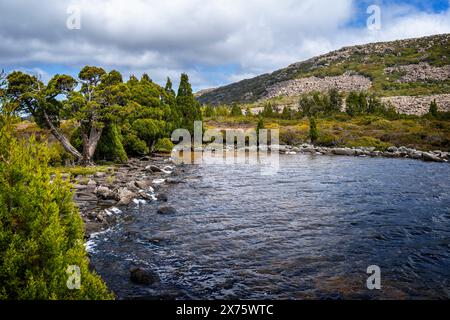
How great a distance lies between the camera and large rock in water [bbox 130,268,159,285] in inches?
438

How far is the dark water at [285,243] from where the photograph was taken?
11.0 meters

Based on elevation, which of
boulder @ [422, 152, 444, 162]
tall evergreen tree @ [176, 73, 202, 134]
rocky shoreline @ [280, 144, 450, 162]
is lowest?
boulder @ [422, 152, 444, 162]

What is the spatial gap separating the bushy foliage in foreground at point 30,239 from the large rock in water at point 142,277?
168 inches

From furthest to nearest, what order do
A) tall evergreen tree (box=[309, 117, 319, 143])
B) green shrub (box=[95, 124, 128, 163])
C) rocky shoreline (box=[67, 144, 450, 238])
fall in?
Result: tall evergreen tree (box=[309, 117, 319, 143]) < green shrub (box=[95, 124, 128, 163]) < rocky shoreline (box=[67, 144, 450, 238])

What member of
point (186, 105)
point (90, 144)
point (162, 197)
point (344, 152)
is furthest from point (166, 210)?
point (186, 105)

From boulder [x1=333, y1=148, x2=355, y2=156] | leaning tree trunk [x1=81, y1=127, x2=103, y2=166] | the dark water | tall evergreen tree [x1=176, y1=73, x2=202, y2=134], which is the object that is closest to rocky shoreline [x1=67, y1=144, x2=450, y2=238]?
the dark water

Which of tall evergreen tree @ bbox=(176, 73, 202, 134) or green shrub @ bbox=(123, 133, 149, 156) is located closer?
green shrub @ bbox=(123, 133, 149, 156)

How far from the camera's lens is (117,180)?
27.9 m

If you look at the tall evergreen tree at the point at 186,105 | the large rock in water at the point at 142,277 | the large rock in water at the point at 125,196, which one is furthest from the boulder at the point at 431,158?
the large rock in water at the point at 142,277

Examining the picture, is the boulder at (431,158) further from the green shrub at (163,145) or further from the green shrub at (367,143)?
the green shrub at (163,145)

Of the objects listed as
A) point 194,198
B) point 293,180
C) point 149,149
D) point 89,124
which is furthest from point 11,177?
point 149,149

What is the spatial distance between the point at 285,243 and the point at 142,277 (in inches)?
258

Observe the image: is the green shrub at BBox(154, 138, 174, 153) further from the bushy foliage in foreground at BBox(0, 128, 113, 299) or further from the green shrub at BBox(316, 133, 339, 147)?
the bushy foliage in foreground at BBox(0, 128, 113, 299)

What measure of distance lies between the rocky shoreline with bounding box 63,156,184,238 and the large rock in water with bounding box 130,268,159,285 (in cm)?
480
